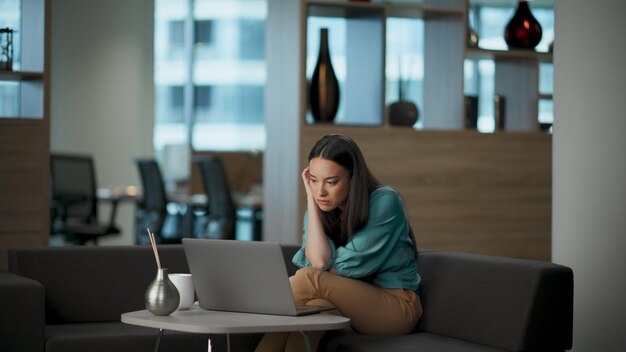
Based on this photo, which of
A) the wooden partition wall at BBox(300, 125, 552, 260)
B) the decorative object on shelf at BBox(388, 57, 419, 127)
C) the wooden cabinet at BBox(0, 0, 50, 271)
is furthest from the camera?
the decorative object on shelf at BBox(388, 57, 419, 127)

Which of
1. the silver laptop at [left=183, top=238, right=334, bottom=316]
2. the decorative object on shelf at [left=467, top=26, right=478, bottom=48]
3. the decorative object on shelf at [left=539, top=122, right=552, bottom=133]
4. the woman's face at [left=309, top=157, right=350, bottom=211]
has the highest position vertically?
the decorative object on shelf at [left=467, top=26, right=478, bottom=48]

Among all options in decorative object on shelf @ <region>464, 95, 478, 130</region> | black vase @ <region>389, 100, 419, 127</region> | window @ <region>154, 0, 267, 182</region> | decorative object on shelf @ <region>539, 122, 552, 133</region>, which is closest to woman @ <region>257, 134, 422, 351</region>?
black vase @ <region>389, 100, 419, 127</region>

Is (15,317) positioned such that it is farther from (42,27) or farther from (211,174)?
(211,174)

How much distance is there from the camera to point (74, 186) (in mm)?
8664

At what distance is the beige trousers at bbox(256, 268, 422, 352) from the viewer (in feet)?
10.6

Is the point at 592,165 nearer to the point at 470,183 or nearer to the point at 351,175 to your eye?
the point at 351,175

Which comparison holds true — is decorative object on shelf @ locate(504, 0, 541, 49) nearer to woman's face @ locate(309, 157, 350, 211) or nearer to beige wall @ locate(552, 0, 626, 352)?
beige wall @ locate(552, 0, 626, 352)

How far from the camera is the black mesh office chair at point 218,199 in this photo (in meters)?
9.12

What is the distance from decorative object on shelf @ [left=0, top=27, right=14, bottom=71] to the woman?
2.41 m

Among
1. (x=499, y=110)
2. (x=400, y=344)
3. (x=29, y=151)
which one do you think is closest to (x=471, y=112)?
(x=499, y=110)

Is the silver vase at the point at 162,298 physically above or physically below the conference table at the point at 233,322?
above

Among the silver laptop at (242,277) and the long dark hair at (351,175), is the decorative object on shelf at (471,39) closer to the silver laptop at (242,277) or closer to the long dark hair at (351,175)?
the long dark hair at (351,175)

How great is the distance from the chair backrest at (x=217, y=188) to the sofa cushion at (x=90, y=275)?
5.20 metres

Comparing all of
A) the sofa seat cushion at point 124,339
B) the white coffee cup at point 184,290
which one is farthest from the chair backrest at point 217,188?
the white coffee cup at point 184,290
